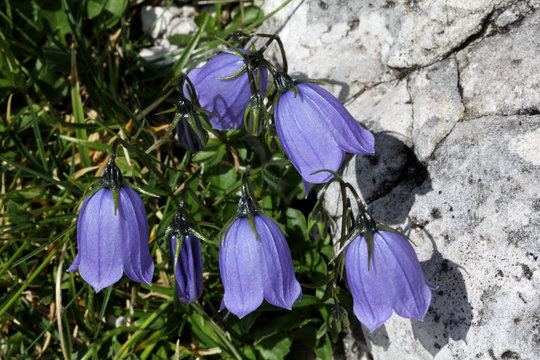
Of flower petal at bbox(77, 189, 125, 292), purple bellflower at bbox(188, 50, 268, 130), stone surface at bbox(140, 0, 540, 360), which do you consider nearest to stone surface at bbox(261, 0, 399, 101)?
stone surface at bbox(140, 0, 540, 360)

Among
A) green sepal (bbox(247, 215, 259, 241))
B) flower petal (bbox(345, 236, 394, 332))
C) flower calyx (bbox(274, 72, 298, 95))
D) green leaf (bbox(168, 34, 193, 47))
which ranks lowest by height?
flower petal (bbox(345, 236, 394, 332))

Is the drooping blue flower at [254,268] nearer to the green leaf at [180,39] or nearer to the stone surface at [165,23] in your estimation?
the green leaf at [180,39]

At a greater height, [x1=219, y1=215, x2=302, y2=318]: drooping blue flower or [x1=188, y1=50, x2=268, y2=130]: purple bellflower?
[x1=188, y1=50, x2=268, y2=130]: purple bellflower

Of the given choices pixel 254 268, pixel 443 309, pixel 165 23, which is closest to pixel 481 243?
pixel 443 309

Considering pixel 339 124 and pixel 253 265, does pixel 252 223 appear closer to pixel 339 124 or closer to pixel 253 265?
pixel 253 265

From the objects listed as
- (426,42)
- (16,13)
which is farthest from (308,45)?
(16,13)

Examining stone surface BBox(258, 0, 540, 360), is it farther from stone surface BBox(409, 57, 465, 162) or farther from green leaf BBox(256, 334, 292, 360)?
green leaf BBox(256, 334, 292, 360)
